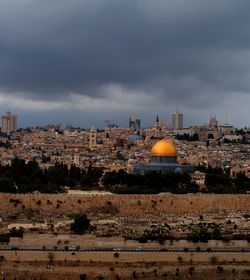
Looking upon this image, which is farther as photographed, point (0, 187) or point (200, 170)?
point (200, 170)

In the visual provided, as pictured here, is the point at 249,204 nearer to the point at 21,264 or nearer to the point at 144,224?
the point at 144,224

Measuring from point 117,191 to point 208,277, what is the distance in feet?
73.0

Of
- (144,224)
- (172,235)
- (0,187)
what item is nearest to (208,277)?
(172,235)

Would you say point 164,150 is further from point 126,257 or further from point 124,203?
point 126,257

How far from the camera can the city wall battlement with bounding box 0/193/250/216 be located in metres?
54.9

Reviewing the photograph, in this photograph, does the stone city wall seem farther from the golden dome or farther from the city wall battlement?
the golden dome

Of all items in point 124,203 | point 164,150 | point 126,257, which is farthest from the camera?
point 164,150

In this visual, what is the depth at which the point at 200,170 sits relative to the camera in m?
79.7

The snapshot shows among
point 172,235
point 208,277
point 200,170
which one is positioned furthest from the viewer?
point 200,170

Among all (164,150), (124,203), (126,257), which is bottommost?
(126,257)

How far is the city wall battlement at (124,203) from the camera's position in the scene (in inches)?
2162

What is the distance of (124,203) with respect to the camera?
55750 millimetres

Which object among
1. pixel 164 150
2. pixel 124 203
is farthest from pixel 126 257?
pixel 164 150

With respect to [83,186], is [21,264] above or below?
below
